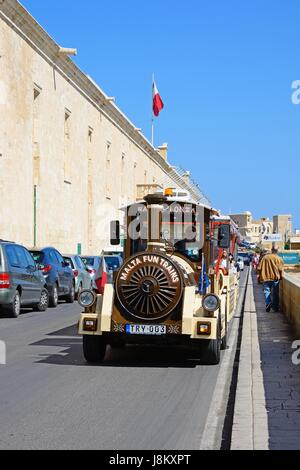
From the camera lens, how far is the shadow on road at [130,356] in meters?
10.6

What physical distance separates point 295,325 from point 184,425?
25.7 feet

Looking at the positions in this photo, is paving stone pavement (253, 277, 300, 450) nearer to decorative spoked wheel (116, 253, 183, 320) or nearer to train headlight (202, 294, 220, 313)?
train headlight (202, 294, 220, 313)

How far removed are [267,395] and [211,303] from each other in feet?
7.34

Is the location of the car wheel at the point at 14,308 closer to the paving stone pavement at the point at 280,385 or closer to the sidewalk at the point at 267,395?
the paving stone pavement at the point at 280,385

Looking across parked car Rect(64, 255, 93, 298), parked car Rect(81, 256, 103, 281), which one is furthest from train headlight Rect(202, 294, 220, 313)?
parked car Rect(81, 256, 103, 281)

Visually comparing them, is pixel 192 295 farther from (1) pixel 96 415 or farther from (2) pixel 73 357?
(1) pixel 96 415

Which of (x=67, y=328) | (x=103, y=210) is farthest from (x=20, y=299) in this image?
(x=103, y=210)

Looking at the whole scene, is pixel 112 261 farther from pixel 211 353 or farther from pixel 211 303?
pixel 211 303

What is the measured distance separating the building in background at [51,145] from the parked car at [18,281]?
558cm

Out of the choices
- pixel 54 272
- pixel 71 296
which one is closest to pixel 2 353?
pixel 54 272

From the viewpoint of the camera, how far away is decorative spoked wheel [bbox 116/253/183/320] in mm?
10156

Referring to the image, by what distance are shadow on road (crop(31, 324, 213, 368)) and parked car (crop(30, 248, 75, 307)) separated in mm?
9027
